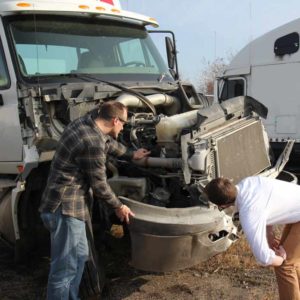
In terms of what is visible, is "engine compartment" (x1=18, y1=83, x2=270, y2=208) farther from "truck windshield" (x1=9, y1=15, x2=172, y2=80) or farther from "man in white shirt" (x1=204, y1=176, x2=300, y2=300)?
"man in white shirt" (x1=204, y1=176, x2=300, y2=300)

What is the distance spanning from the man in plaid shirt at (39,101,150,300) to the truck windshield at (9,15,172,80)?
4.72 feet

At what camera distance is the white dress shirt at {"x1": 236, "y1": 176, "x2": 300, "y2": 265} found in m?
3.62

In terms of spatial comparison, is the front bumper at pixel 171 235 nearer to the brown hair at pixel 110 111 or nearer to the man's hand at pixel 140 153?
the man's hand at pixel 140 153

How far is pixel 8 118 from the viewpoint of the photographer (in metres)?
5.08

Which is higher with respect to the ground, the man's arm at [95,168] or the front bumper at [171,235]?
the man's arm at [95,168]

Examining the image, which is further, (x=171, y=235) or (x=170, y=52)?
(x=170, y=52)

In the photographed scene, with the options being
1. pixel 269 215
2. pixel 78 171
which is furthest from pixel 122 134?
pixel 269 215

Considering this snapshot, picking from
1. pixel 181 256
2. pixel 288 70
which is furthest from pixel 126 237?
pixel 288 70

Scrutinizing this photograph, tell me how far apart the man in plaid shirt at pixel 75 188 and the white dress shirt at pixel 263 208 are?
3.21ft

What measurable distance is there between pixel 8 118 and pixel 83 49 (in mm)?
1182

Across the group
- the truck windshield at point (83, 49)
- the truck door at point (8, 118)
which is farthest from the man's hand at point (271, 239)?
the truck door at point (8, 118)

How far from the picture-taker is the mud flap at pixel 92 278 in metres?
4.39

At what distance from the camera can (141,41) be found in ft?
20.8

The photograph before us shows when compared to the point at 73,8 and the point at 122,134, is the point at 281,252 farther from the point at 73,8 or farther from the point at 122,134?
the point at 73,8
